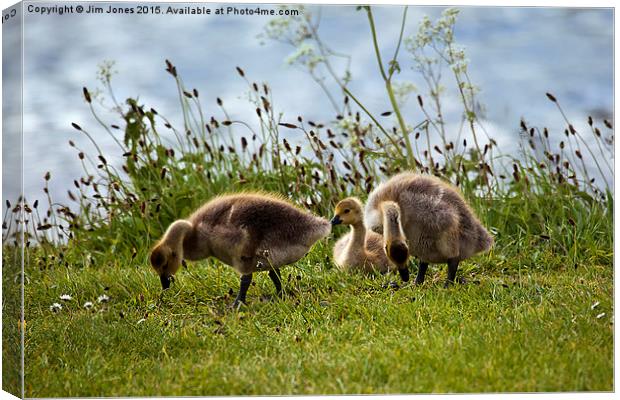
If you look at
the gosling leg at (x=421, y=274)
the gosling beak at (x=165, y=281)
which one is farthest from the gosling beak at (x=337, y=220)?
the gosling beak at (x=165, y=281)

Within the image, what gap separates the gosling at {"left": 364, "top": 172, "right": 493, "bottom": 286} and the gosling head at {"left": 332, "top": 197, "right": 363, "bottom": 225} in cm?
24

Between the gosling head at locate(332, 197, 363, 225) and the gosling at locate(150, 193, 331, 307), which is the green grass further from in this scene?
the gosling head at locate(332, 197, 363, 225)

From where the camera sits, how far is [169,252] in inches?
229

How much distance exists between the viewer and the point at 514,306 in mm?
5801

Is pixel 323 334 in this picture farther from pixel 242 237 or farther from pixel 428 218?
pixel 428 218

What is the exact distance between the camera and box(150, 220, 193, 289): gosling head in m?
5.80

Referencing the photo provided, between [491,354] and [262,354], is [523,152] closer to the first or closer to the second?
[491,354]

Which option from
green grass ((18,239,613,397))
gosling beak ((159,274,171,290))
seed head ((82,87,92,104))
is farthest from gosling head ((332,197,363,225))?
seed head ((82,87,92,104))

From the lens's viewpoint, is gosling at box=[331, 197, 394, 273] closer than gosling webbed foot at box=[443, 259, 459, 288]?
No

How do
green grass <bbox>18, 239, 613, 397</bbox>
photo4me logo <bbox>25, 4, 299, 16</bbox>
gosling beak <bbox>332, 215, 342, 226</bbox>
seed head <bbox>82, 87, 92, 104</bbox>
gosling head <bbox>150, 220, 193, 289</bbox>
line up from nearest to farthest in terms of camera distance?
green grass <bbox>18, 239, 613, 397</bbox>, photo4me logo <bbox>25, 4, 299, 16</bbox>, gosling head <bbox>150, 220, 193, 289</bbox>, seed head <bbox>82, 87, 92, 104</bbox>, gosling beak <bbox>332, 215, 342, 226</bbox>

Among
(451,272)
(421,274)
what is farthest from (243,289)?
(451,272)

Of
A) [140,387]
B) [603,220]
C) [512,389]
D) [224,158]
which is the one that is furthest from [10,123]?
[603,220]

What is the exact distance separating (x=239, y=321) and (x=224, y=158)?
6.38 ft

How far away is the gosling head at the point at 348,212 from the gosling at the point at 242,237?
0.74 ft
